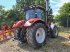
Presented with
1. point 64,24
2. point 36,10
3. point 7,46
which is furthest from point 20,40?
point 64,24

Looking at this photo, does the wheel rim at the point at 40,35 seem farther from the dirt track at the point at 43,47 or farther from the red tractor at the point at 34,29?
the dirt track at the point at 43,47

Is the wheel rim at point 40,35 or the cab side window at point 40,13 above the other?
the cab side window at point 40,13

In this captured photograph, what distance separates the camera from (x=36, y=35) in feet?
30.9

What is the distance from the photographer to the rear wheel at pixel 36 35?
356 inches

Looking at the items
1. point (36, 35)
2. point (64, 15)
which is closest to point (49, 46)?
point (36, 35)

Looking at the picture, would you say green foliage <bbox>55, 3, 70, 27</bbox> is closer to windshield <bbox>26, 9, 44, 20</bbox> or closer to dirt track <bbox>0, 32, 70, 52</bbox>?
windshield <bbox>26, 9, 44, 20</bbox>

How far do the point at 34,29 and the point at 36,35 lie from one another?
15.9 inches

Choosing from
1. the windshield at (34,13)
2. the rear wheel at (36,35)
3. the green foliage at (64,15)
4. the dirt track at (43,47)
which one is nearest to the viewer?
the rear wheel at (36,35)

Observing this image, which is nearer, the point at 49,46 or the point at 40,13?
the point at 49,46

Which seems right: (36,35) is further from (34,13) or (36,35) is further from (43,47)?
(34,13)

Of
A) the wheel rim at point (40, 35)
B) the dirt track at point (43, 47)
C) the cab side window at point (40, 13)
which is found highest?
the cab side window at point (40, 13)

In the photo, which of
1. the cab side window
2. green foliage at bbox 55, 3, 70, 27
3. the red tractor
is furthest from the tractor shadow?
green foliage at bbox 55, 3, 70, 27

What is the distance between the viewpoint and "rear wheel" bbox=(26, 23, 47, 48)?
9046 mm

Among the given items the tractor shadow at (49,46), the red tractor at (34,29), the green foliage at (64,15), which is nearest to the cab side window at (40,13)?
the red tractor at (34,29)
